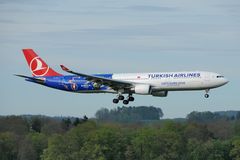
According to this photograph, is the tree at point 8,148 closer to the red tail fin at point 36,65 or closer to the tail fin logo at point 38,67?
the red tail fin at point 36,65

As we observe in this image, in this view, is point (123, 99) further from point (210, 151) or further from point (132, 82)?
point (210, 151)

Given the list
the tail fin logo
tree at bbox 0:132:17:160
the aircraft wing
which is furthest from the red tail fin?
tree at bbox 0:132:17:160

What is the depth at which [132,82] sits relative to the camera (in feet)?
429

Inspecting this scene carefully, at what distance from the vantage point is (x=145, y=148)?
188000mm

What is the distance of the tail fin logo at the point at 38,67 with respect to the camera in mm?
142750

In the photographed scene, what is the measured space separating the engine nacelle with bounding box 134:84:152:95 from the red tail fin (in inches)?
564

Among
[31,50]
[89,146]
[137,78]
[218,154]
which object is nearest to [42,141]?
[89,146]

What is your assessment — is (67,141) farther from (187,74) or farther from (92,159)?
(187,74)

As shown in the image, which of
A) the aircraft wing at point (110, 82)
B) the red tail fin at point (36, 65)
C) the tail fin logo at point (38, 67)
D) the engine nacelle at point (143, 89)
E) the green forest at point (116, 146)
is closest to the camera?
the engine nacelle at point (143, 89)

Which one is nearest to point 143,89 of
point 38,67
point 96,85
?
point 96,85

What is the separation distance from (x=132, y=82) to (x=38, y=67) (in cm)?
1803

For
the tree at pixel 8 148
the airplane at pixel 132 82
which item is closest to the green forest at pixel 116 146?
the tree at pixel 8 148

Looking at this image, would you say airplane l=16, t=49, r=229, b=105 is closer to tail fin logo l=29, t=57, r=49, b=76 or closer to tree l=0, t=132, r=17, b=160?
tail fin logo l=29, t=57, r=49, b=76

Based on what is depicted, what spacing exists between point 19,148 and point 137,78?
220ft
